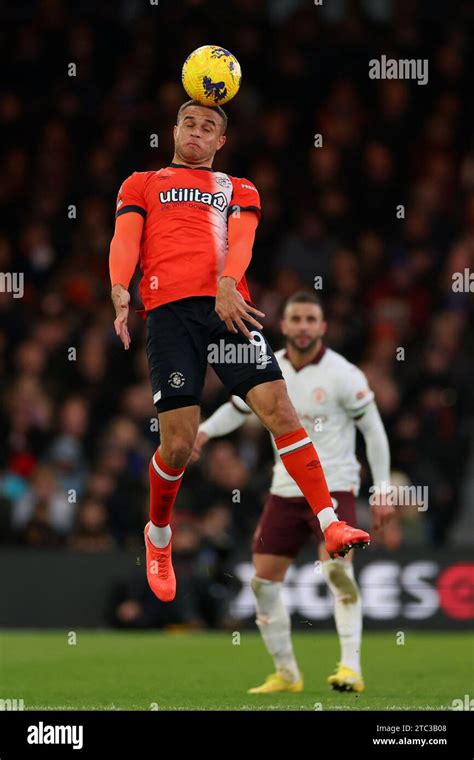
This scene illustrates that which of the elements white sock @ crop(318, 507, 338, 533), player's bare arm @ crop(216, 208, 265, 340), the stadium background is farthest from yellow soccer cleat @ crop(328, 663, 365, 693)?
the stadium background

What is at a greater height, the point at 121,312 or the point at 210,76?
the point at 210,76

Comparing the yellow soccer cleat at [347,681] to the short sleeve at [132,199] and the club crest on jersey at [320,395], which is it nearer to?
the club crest on jersey at [320,395]

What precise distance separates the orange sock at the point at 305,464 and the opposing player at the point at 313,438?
1892 millimetres

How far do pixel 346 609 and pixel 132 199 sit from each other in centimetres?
317

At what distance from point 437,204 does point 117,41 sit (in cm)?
499

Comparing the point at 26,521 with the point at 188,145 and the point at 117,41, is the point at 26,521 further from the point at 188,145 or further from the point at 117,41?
the point at 188,145

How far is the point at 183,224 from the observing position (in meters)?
8.65

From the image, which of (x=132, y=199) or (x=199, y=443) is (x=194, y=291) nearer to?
(x=132, y=199)

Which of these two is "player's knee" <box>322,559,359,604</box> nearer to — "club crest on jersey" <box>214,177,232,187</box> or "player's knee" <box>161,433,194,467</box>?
"player's knee" <box>161,433,194,467</box>

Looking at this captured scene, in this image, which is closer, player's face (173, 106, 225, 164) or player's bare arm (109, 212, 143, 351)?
player's bare arm (109, 212, 143, 351)

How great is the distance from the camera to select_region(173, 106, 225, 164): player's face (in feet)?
28.5

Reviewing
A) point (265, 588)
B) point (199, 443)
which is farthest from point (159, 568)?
point (265, 588)

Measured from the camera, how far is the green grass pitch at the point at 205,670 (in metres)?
9.48

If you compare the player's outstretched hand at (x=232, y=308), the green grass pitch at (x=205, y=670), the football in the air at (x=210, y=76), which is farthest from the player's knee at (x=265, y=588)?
the football in the air at (x=210, y=76)
